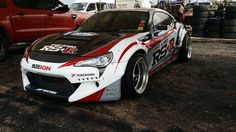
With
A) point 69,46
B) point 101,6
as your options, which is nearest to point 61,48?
point 69,46

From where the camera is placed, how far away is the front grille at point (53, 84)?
12.3ft

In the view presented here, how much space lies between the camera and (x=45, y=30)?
773 centimetres

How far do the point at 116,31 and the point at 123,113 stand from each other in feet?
5.40

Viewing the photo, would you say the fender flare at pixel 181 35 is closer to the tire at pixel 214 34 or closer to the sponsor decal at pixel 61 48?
the sponsor decal at pixel 61 48

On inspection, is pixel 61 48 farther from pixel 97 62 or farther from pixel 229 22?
pixel 229 22

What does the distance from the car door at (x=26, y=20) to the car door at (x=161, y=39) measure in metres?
3.42

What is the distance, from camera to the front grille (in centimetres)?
376

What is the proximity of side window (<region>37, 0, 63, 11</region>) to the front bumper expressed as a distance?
13.4 feet

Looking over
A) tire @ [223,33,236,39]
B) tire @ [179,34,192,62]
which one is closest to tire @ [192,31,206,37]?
tire @ [223,33,236,39]

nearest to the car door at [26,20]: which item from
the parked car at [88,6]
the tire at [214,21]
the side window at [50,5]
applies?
the side window at [50,5]

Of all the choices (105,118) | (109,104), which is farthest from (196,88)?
(105,118)

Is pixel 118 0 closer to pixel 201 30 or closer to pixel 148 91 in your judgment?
pixel 201 30

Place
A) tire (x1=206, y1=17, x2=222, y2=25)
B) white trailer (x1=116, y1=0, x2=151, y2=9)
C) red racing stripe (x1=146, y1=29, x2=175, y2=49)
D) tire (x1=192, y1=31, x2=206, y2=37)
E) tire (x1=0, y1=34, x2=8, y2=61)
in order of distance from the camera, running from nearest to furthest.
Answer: red racing stripe (x1=146, y1=29, x2=175, y2=49) → tire (x1=0, y1=34, x2=8, y2=61) → tire (x1=206, y1=17, x2=222, y2=25) → tire (x1=192, y1=31, x2=206, y2=37) → white trailer (x1=116, y1=0, x2=151, y2=9)

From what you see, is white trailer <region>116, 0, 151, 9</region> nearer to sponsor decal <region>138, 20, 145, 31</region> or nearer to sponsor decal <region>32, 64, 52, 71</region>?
sponsor decal <region>138, 20, 145, 31</region>
